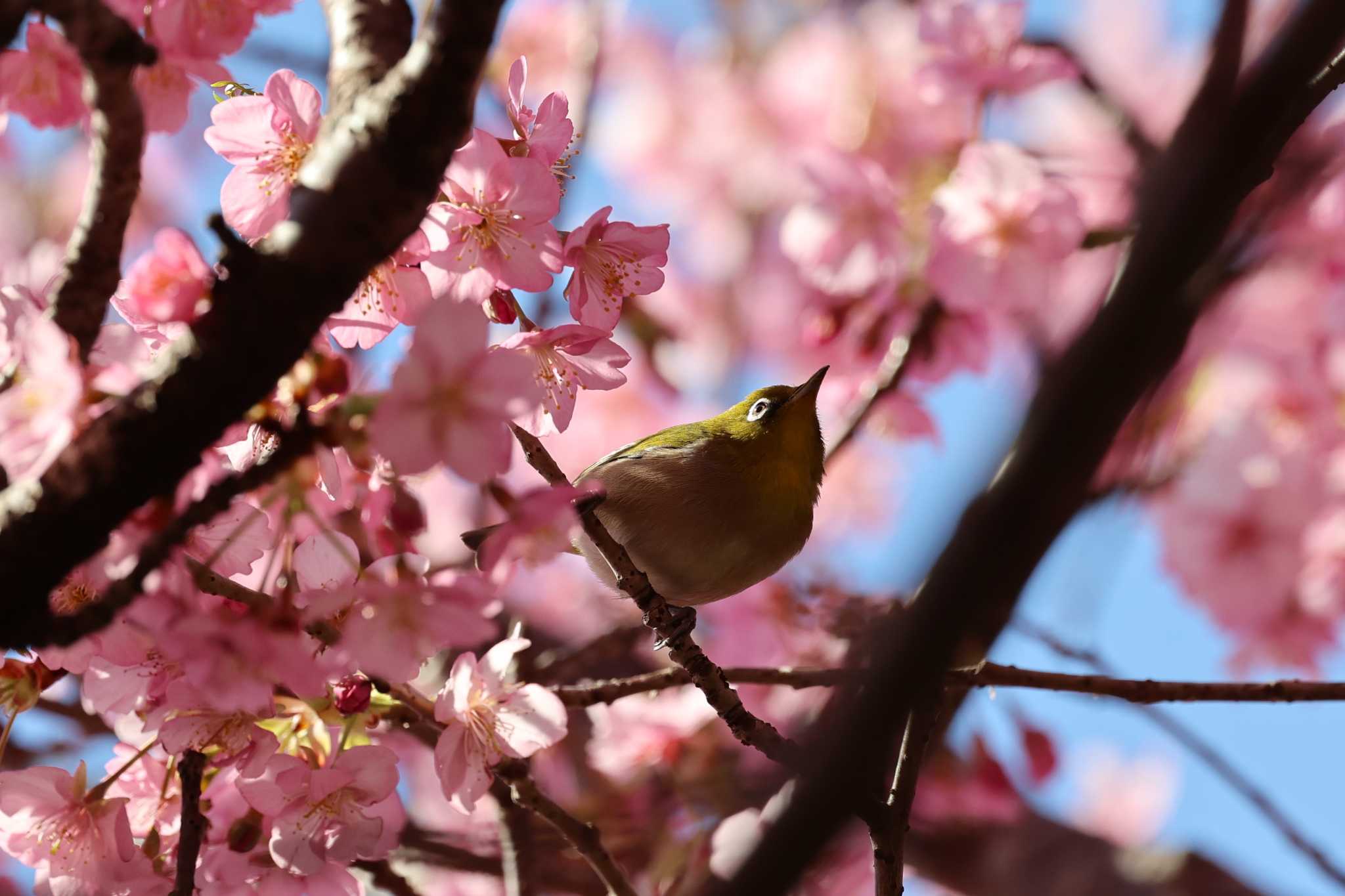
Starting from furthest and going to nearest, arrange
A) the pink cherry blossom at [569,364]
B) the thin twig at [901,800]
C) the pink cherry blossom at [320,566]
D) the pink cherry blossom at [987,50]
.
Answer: the pink cherry blossom at [987,50] → the thin twig at [901,800] → the pink cherry blossom at [569,364] → the pink cherry blossom at [320,566]

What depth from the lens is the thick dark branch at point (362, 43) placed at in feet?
3.82

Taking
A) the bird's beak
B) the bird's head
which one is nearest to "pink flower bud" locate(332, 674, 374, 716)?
the bird's head

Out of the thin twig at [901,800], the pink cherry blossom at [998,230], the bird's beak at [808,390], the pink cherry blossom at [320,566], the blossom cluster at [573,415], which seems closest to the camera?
the blossom cluster at [573,415]

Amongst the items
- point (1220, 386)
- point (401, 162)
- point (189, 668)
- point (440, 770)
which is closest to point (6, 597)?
point (189, 668)

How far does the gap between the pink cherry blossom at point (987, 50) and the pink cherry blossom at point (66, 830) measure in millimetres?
2443

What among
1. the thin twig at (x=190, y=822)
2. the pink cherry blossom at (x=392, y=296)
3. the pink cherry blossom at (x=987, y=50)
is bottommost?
the thin twig at (x=190, y=822)

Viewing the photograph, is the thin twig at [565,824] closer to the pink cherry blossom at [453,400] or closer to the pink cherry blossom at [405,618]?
the pink cherry blossom at [405,618]

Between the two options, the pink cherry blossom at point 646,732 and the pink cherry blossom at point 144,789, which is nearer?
the pink cherry blossom at point 144,789

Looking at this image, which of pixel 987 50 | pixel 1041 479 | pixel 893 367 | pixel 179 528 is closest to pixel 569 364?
pixel 179 528

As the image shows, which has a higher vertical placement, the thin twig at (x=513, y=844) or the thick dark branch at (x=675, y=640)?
the thick dark branch at (x=675, y=640)

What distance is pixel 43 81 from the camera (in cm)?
168

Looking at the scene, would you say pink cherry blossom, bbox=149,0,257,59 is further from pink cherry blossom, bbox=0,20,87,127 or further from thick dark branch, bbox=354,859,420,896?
thick dark branch, bbox=354,859,420,896

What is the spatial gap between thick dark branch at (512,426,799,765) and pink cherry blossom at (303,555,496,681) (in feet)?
0.92

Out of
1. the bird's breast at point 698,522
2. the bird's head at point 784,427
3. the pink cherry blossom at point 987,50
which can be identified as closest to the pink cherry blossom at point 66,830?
the bird's breast at point 698,522
